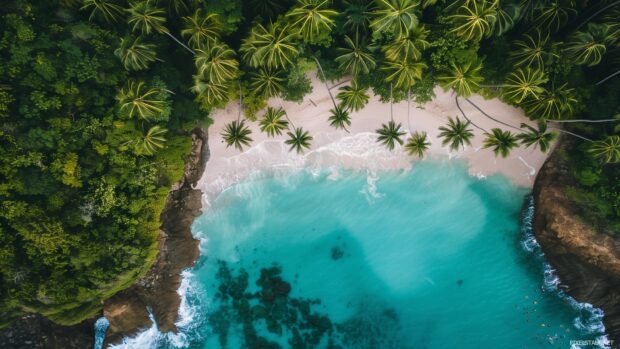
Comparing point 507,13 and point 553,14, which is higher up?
point 553,14

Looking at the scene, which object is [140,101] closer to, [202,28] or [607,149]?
[202,28]

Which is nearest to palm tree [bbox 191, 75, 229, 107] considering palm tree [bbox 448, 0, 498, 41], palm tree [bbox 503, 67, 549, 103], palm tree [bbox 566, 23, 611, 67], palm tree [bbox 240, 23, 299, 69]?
palm tree [bbox 240, 23, 299, 69]

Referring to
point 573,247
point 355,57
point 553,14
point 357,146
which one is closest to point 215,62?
point 355,57

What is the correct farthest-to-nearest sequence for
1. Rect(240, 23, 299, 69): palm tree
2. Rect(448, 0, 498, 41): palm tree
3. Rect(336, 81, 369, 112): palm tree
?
Rect(336, 81, 369, 112): palm tree
Rect(240, 23, 299, 69): palm tree
Rect(448, 0, 498, 41): palm tree

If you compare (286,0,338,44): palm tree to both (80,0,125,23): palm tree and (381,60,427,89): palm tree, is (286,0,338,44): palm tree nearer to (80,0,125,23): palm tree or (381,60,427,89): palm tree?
(381,60,427,89): palm tree

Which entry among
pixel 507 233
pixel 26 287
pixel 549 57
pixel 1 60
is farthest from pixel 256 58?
pixel 507 233

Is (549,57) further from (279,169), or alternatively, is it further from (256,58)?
(279,169)
